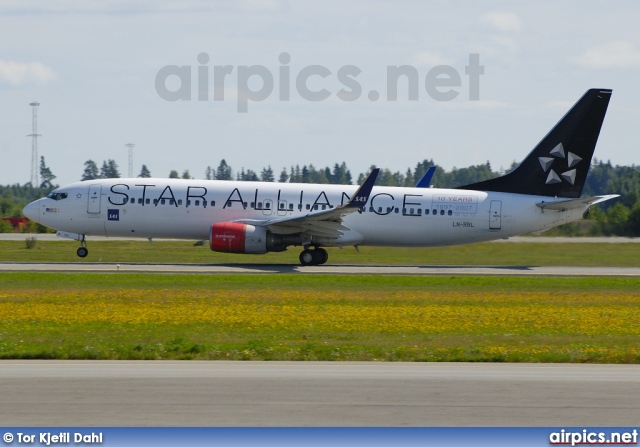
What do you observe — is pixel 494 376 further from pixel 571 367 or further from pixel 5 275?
pixel 5 275

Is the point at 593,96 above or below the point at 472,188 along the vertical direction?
above

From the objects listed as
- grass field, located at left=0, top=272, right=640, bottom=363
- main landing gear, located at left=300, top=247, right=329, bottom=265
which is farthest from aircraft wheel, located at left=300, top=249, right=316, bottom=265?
grass field, located at left=0, top=272, right=640, bottom=363

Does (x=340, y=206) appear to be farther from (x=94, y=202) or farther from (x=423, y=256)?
(x=94, y=202)

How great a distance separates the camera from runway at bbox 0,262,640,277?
36312mm

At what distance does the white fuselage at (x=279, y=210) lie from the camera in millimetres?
40219

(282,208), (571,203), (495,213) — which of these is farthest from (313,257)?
(571,203)

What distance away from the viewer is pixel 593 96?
41219mm

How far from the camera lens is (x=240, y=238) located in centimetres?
3872

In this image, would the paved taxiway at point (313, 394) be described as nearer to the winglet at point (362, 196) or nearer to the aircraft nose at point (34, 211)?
the winglet at point (362, 196)

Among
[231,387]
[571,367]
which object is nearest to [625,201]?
[571,367]

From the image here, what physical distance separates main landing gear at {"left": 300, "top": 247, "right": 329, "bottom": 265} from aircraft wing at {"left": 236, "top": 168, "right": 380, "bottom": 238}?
3.36ft

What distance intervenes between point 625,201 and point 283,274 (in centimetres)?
4332

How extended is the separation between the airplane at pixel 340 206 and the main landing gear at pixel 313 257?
0.15 feet

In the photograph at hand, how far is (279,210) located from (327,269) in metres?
3.84
